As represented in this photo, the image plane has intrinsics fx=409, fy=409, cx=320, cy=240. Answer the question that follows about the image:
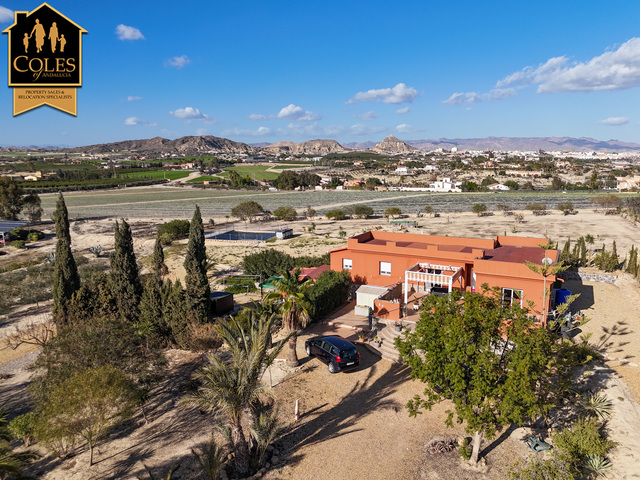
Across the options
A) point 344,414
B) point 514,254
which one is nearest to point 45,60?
point 344,414

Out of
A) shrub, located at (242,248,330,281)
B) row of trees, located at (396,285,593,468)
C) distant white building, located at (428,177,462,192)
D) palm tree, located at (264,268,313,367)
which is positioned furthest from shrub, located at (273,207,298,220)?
distant white building, located at (428,177,462,192)

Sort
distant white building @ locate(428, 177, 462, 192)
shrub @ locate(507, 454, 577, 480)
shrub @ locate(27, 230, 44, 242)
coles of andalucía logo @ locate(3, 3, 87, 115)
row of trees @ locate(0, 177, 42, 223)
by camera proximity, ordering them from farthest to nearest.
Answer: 1. distant white building @ locate(428, 177, 462, 192)
2. row of trees @ locate(0, 177, 42, 223)
3. shrub @ locate(27, 230, 44, 242)
4. coles of andalucía logo @ locate(3, 3, 87, 115)
5. shrub @ locate(507, 454, 577, 480)

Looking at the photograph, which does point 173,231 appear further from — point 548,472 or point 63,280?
point 548,472

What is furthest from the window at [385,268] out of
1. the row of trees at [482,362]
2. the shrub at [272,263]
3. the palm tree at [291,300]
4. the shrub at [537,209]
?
the shrub at [537,209]

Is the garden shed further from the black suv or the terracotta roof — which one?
the terracotta roof

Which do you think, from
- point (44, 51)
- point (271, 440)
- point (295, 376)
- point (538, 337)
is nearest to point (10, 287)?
point (44, 51)

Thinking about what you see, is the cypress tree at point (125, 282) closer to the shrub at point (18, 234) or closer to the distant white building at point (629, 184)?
the shrub at point (18, 234)
